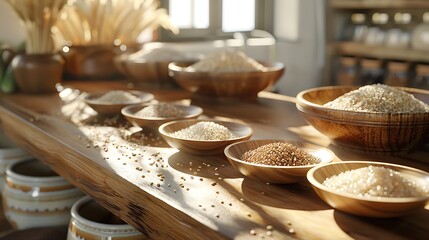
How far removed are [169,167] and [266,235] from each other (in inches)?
15.9

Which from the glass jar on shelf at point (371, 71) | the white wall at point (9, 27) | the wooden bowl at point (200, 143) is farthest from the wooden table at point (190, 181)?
the glass jar on shelf at point (371, 71)

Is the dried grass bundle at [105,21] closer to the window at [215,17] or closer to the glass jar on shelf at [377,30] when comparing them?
the window at [215,17]

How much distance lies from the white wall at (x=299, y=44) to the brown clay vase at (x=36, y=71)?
2.18 metres

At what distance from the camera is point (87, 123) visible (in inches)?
65.6

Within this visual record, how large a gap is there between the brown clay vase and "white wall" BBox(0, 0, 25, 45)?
1.52 feet

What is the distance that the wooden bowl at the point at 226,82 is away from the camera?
1.87 meters

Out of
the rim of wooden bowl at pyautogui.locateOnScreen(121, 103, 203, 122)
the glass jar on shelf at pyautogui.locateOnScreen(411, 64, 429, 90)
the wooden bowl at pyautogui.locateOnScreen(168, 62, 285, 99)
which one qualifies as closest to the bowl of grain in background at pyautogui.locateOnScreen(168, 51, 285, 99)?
the wooden bowl at pyautogui.locateOnScreen(168, 62, 285, 99)

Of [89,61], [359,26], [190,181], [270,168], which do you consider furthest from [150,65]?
[359,26]

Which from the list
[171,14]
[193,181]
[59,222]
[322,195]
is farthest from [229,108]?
[171,14]

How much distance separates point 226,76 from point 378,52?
1.97 meters

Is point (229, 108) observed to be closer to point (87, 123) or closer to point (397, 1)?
point (87, 123)

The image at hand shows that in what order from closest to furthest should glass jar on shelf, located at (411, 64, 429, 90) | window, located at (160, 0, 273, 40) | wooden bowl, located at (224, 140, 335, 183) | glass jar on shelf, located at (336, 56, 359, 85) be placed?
wooden bowl, located at (224, 140, 335, 183) → glass jar on shelf, located at (411, 64, 429, 90) → glass jar on shelf, located at (336, 56, 359, 85) → window, located at (160, 0, 273, 40)

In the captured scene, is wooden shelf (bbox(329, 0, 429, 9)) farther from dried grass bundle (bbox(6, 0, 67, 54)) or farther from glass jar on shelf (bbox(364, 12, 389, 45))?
dried grass bundle (bbox(6, 0, 67, 54))

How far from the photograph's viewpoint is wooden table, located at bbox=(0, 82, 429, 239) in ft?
2.93
